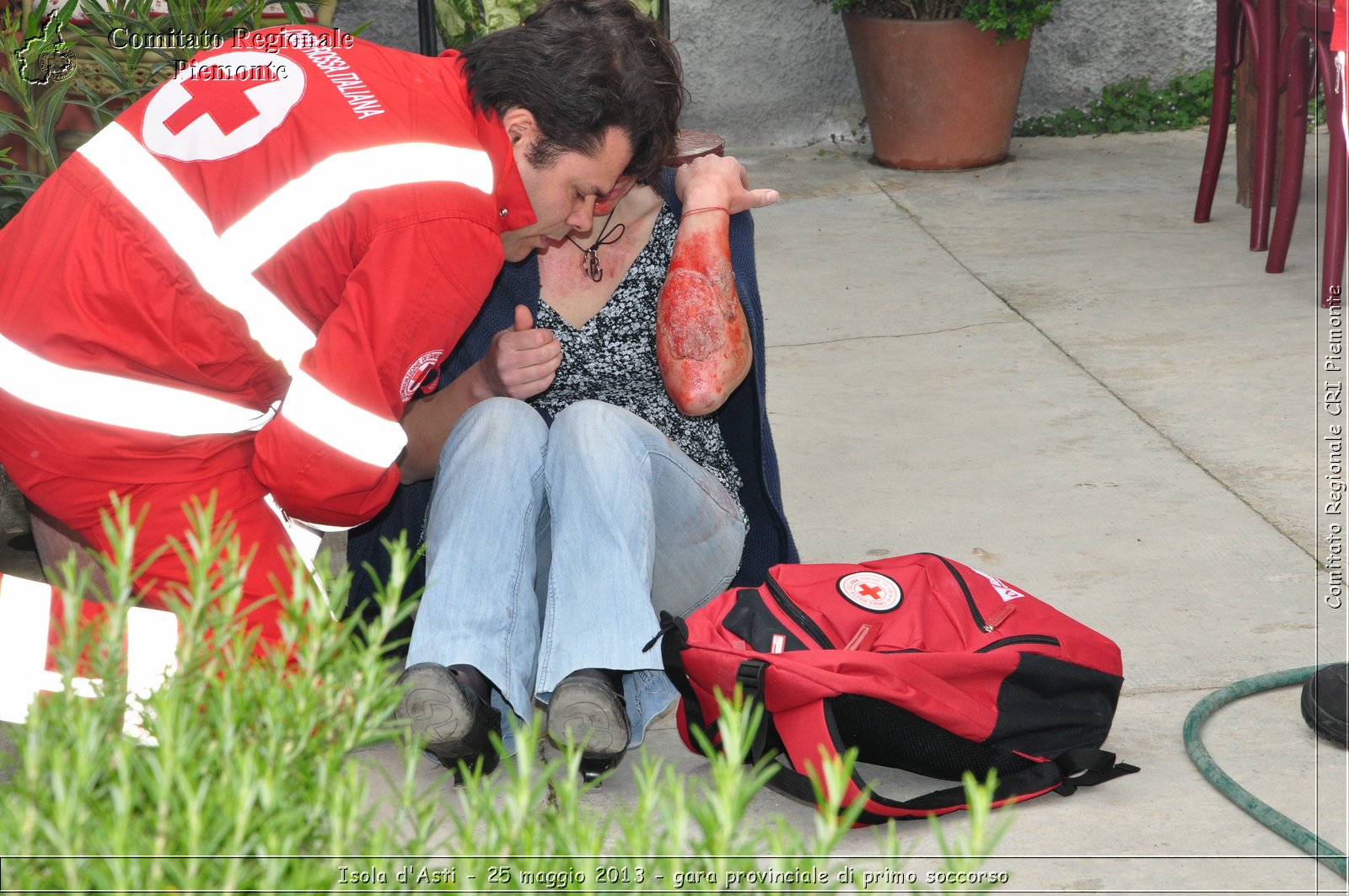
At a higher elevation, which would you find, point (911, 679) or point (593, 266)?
point (593, 266)

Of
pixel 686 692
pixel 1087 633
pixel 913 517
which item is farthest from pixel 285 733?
pixel 913 517

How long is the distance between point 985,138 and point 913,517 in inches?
140

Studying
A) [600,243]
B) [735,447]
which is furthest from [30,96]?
[735,447]

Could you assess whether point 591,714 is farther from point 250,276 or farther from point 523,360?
point 250,276

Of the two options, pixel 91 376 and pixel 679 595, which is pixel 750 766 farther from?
pixel 91 376

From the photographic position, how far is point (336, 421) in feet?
5.82

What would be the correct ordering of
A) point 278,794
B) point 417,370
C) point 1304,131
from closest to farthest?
point 278,794 < point 417,370 < point 1304,131

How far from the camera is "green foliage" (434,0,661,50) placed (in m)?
4.54

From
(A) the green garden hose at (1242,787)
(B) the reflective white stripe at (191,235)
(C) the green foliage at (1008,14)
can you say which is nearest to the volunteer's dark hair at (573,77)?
(B) the reflective white stripe at (191,235)

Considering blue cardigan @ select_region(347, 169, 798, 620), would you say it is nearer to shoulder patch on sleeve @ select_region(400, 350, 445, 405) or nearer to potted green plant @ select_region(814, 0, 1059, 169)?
shoulder patch on sleeve @ select_region(400, 350, 445, 405)

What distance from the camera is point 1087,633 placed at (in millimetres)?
2139

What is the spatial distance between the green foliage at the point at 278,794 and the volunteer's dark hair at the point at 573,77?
1131 mm

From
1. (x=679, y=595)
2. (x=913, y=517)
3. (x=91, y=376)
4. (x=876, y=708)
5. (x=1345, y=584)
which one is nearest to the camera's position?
(x=91, y=376)

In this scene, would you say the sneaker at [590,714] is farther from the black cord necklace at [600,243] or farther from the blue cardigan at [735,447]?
the black cord necklace at [600,243]
